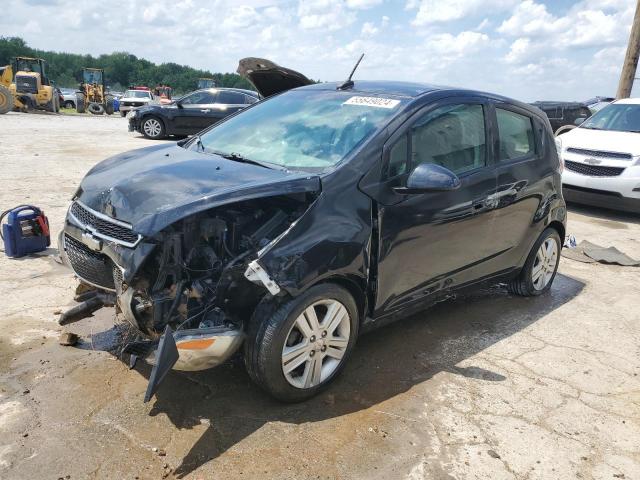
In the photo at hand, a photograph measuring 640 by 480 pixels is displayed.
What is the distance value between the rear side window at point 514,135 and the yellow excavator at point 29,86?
28.1 metres

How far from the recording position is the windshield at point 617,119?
30.5ft

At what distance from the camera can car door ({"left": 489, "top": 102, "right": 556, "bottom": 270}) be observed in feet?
13.6

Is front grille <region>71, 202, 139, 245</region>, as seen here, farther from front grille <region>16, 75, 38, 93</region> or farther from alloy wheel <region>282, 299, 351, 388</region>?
front grille <region>16, 75, 38, 93</region>

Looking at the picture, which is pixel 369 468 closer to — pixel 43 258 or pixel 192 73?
pixel 43 258

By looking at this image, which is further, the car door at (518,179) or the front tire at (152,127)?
the front tire at (152,127)

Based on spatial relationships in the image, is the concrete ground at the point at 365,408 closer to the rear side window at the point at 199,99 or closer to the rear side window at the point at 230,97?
the rear side window at the point at 230,97

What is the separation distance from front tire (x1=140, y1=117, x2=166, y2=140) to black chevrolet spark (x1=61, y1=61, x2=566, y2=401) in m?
13.0

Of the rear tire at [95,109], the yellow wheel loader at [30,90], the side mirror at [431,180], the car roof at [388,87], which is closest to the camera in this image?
the side mirror at [431,180]

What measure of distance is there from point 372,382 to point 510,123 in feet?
7.82

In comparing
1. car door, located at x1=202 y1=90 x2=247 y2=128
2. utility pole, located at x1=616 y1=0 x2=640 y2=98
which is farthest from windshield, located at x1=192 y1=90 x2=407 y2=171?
utility pole, located at x1=616 y1=0 x2=640 y2=98

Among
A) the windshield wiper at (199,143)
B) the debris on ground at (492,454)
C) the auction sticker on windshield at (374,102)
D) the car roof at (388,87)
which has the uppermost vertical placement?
the car roof at (388,87)

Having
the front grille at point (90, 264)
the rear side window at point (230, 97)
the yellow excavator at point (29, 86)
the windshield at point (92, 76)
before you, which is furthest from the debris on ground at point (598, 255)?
the windshield at point (92, 76)

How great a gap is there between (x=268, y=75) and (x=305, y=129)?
1.45 m

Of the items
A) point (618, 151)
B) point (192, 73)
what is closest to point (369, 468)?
point (618, 151)
